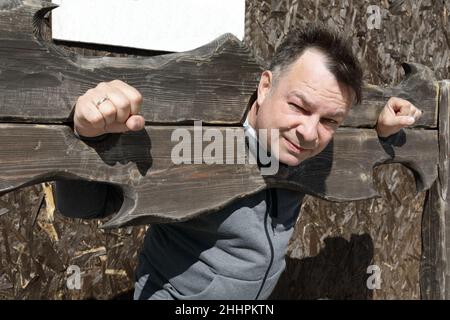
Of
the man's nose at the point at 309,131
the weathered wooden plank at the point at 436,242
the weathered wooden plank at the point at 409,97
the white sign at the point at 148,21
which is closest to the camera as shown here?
the man's nose at the point at 309,131

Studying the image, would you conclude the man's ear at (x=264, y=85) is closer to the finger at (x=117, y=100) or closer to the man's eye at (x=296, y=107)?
the man's eye at (x=296, y=107)

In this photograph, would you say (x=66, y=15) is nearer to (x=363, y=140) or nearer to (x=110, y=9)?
(x=110, y=9)

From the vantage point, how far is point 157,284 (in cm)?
163

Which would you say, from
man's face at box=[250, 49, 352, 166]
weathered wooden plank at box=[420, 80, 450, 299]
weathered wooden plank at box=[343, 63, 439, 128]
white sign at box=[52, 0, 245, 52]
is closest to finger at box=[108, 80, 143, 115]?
man's face at box=[250, 49, 352, 166]

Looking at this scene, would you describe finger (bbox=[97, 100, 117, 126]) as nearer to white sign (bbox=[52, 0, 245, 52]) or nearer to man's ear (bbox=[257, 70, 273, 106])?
man's ear (bbox=[257, 70, 273, 106])

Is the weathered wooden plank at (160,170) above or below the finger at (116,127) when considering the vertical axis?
below

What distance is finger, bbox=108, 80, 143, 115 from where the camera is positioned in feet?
3.92

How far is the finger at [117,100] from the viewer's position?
1.17 metres

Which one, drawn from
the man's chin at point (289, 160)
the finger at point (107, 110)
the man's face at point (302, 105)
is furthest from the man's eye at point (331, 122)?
the finger at point (107, 110)

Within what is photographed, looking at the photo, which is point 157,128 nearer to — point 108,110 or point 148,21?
point 108,110

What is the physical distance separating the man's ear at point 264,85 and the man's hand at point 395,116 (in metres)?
0.46

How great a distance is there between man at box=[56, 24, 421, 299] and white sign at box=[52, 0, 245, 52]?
70cm

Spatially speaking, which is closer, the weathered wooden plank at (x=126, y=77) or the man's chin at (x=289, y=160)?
the weathered wooden plank at (x=126, y=77)

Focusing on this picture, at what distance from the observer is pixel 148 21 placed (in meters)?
2.12
